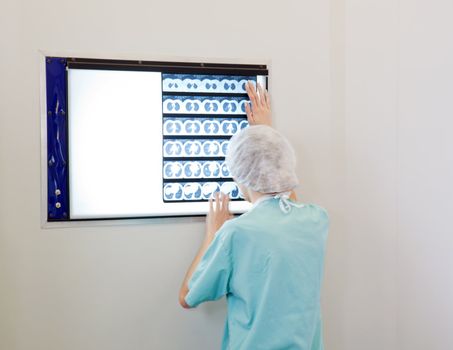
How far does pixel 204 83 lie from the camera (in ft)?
5.27

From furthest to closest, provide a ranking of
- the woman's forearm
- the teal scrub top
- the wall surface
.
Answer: the wall surface → the woman's forearm → the teal scrub top

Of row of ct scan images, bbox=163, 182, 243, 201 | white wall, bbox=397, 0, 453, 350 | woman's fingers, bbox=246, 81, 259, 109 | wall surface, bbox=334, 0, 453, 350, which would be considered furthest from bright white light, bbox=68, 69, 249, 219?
white wall, bbox=397, 0, 453, 350

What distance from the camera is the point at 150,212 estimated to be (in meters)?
1.57

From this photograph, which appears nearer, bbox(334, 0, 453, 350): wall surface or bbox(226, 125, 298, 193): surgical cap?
bbox(226, 125, 298, 193): surgical cap

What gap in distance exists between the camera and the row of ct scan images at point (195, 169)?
1.59 m

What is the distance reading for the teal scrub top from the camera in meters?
1.18

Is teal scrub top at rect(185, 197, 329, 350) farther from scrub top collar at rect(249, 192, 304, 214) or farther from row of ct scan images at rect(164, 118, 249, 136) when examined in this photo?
row of ct scan images at rect(164, 118, 249, 136)

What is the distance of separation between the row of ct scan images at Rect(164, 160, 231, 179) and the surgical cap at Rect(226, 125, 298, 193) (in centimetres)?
34

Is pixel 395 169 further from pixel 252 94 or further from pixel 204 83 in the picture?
pixel 204 83

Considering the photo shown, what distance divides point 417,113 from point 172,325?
1325 millimetres

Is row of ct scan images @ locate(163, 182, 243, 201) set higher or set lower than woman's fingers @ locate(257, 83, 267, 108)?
lower

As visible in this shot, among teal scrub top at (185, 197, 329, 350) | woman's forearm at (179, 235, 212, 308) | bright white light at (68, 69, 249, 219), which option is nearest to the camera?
teal scrub top at (185, 197, 329, 350)

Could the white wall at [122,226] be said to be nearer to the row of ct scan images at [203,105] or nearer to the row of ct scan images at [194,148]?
the row of ct scan images at [203,105]

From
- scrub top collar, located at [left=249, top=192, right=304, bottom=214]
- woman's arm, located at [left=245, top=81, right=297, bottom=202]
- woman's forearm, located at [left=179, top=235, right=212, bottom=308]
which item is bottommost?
woman's forearm, located at [left=179, top=235, right=212, bottom=308]
